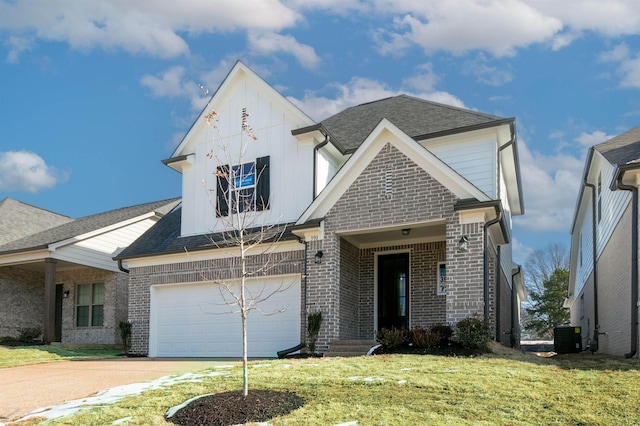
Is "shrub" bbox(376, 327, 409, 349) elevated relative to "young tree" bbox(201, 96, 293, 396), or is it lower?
lower

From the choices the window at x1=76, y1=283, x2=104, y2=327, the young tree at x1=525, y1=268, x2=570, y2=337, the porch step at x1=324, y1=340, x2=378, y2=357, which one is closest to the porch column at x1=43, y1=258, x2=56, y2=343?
the window at x1=76, y1=283, x2=104, y2=327

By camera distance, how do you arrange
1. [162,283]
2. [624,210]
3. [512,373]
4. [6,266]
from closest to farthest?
[512,373]
[624,210]
[162,283]
[6,266]

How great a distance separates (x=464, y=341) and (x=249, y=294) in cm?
654

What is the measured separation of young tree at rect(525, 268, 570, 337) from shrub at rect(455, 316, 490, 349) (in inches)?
1232

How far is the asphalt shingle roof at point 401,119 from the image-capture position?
15789mm

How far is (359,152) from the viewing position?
1348 cm

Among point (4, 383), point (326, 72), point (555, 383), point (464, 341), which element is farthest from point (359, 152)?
point (4, 383)

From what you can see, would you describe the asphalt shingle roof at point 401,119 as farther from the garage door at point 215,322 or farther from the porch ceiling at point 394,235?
the garage door at point 215,322

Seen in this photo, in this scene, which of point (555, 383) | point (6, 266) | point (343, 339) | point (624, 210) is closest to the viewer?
point (555, 383)

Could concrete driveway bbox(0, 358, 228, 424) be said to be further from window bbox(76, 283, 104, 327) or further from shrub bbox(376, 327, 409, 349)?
window bbox(76, 283, 104, 327)

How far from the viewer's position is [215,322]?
16281 mm

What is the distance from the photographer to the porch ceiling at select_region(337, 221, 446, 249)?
13.7 m

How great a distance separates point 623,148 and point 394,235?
568 cm

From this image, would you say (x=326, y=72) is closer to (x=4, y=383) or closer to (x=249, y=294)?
(x=249, y=294)
